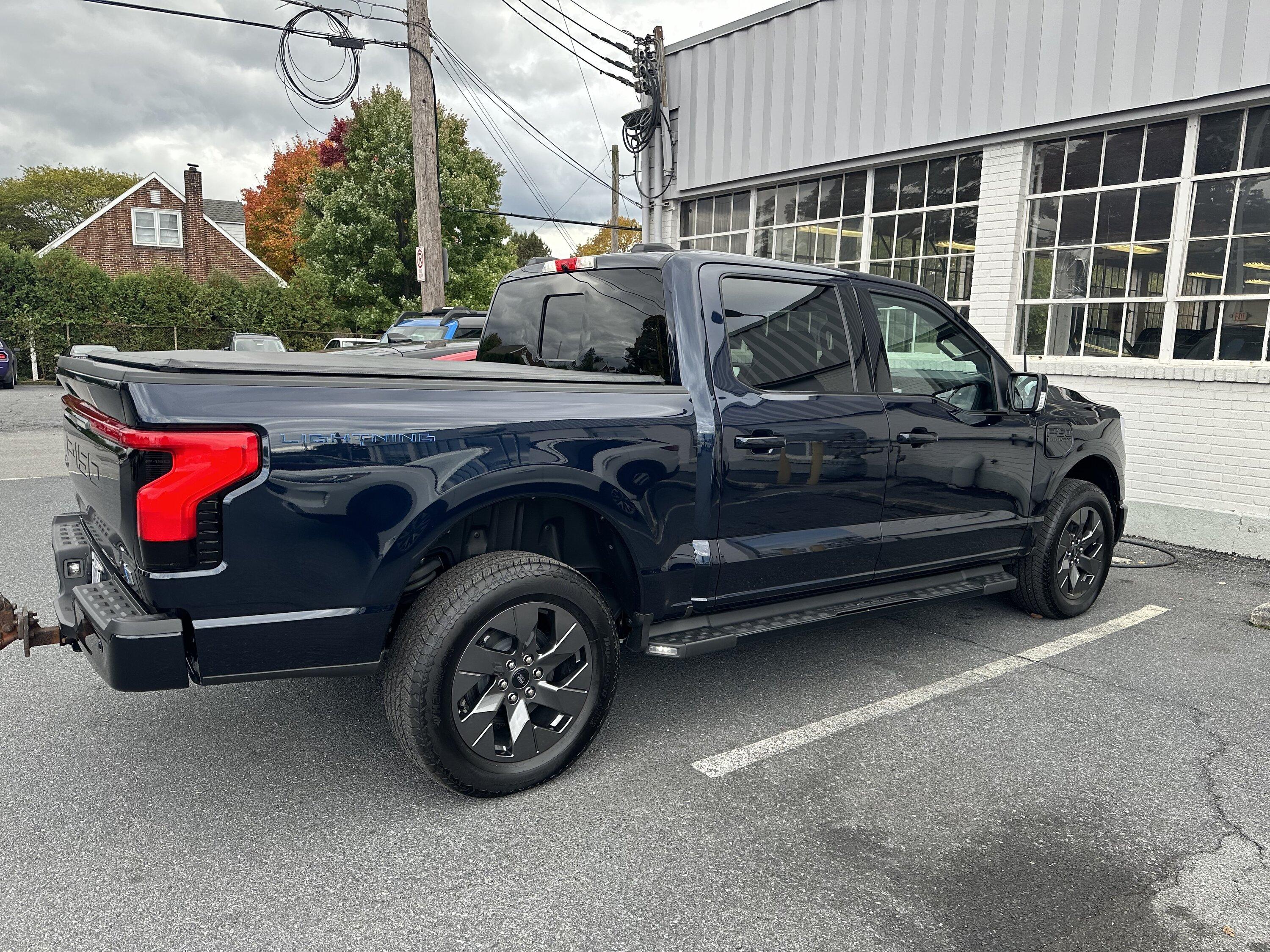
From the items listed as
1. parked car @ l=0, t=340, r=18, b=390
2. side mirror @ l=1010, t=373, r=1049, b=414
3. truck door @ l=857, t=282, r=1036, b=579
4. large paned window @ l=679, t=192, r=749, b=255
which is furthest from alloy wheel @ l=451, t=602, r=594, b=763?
parked car @ l=0, t=340, r=18, b=390

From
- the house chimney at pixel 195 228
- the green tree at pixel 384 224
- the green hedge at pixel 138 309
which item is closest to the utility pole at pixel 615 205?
the green tree at pixel 384 224

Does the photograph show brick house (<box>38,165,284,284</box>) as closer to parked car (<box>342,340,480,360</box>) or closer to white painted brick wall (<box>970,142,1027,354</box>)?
parked car (<box>342,340,480,360</box>)

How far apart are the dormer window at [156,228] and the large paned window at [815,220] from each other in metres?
33.0

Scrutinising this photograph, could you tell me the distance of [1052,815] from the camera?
2.99 m

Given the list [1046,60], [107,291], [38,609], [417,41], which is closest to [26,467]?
[38,609]

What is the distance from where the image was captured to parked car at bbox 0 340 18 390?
21.0 metres

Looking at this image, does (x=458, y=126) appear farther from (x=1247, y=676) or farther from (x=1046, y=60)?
(x=1247, y=676)

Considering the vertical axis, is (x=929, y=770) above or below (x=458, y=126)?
below

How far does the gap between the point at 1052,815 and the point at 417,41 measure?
14.7 metres

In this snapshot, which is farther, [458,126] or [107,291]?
[458,126]

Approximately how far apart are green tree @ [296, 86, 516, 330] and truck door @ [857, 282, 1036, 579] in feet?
90.1

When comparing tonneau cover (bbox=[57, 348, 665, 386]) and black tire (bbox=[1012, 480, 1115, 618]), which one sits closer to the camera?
tonneau cover (bbox=[57, 348, 665, 386])

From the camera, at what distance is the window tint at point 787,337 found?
3639mm

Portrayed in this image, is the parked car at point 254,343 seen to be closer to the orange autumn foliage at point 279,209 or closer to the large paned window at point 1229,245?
the large paned window at point 1229,245
